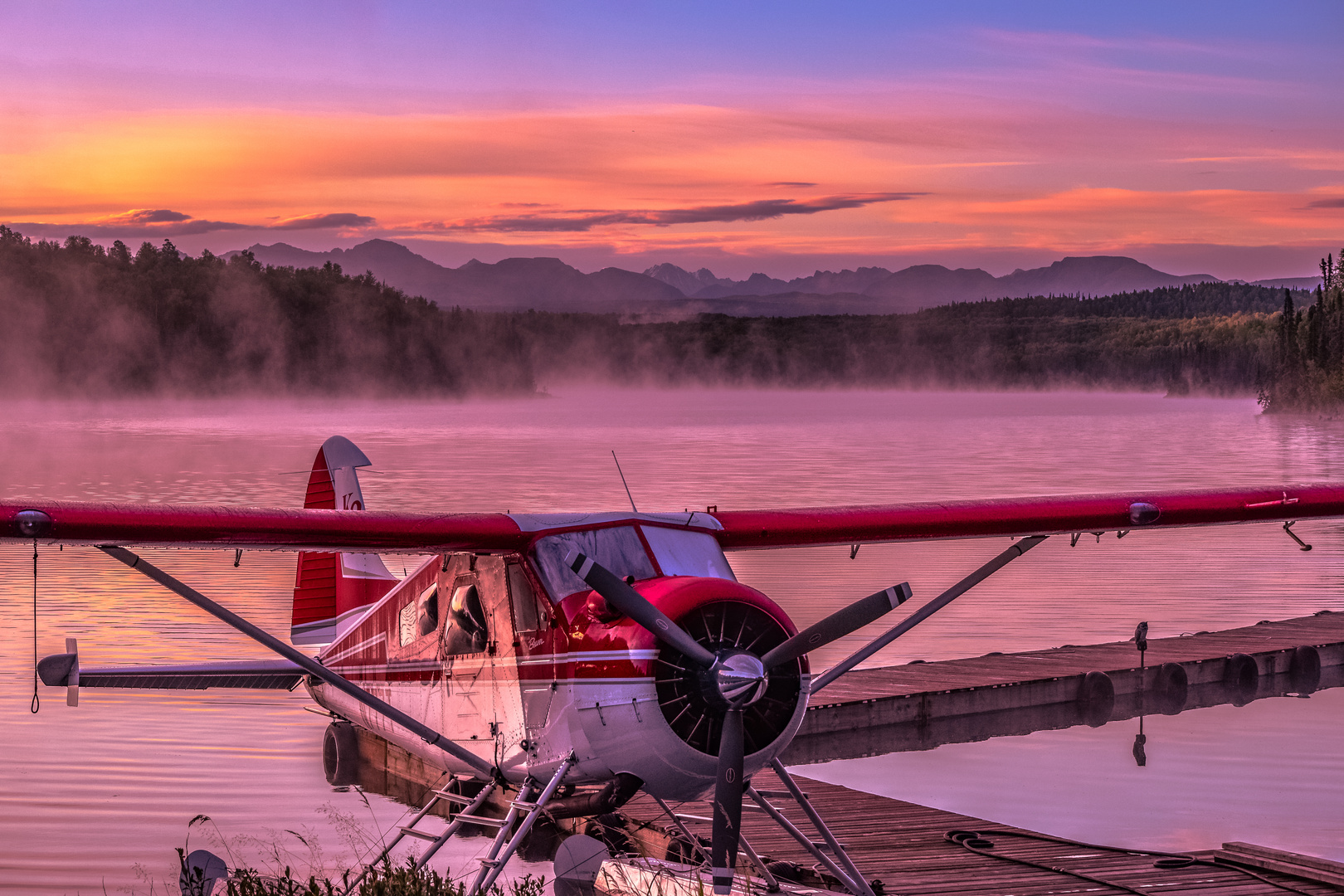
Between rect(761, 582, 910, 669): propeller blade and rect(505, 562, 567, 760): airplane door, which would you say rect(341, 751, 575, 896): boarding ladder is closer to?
rect(505, 562, 567, 760): airplane door

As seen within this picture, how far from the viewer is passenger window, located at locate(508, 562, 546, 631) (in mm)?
7688

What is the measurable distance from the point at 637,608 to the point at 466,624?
1630 millimetres

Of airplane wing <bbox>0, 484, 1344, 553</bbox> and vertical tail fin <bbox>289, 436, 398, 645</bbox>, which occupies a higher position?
airplane wing <bbox>0, 484, 1344, 553</bbox>

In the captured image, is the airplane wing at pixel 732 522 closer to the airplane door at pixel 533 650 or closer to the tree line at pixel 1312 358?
the airplane door at pixel 533 650

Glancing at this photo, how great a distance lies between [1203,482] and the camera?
45312mm

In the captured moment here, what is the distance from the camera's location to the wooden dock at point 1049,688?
13.0 meters

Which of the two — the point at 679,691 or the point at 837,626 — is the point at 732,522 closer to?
the point at 837,626

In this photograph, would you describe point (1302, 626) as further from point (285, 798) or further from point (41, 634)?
point (41, 634)

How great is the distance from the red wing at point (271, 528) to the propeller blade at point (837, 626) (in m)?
1.50

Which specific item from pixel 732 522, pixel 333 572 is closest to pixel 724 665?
pixel 732 522

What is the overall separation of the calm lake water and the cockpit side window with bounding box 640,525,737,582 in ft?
8.09

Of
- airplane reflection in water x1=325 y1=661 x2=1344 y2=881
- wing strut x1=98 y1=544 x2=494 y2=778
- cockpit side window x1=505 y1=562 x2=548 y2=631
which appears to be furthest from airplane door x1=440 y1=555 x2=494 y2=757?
airplane reflection in water x1=325 y1=661 x2=1344 y2=881

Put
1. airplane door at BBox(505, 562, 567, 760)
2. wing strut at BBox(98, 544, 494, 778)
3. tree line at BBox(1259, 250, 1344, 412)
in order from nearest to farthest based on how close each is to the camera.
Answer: airplane door at BBox(505, 562, 567, 760), wing strut at BBox(98, 544, 494, 778), tree line at BBox(1259, 250, 1344, 412)

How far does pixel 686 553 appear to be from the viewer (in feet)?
25.3
